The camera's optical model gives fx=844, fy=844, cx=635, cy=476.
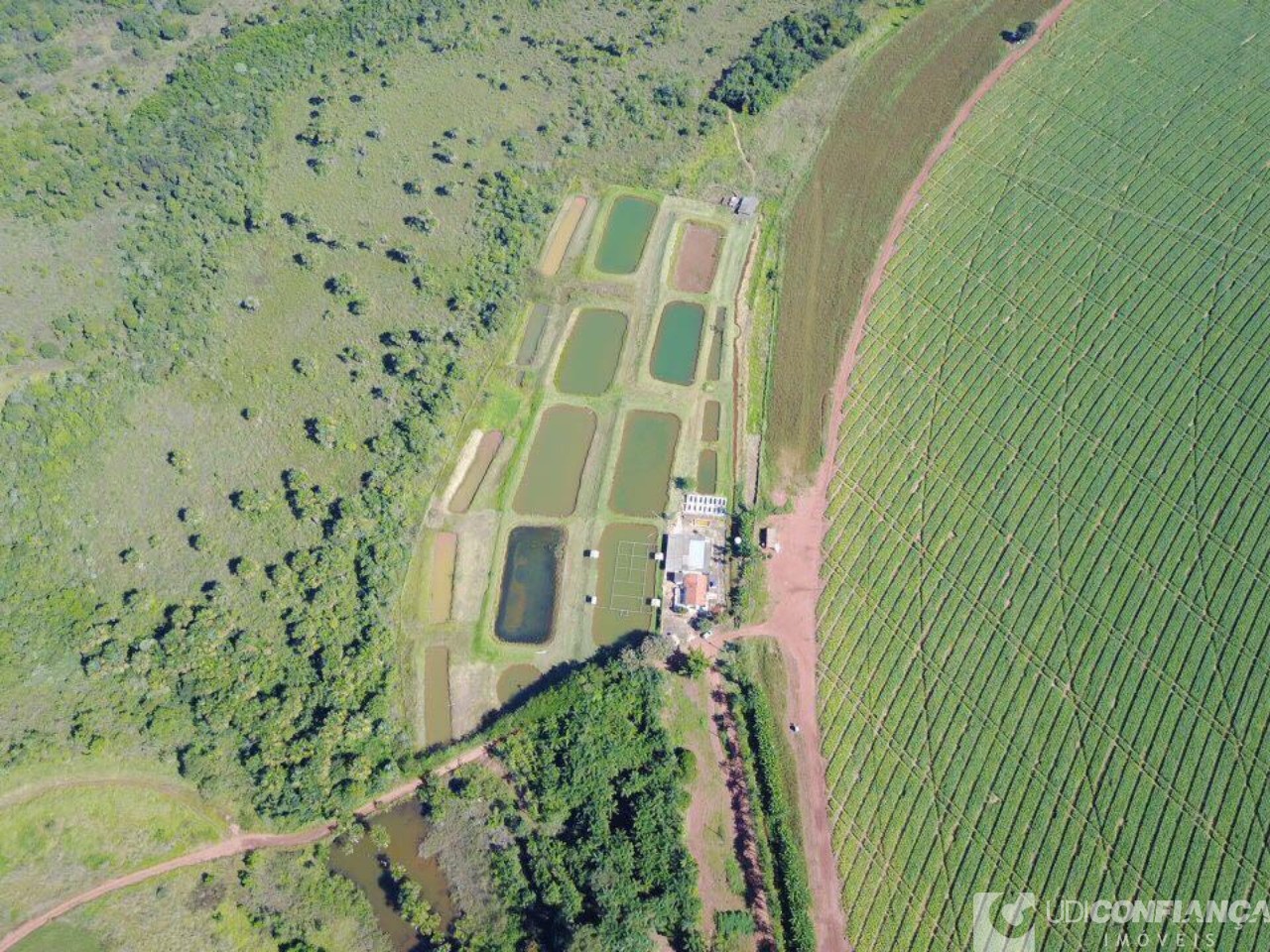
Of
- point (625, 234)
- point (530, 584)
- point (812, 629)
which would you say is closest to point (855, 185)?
point (625, 234)

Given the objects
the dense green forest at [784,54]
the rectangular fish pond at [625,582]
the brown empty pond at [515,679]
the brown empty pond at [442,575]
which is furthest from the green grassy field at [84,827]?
the dense green forest at [784,54]

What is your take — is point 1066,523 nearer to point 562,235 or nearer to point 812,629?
point 812,629

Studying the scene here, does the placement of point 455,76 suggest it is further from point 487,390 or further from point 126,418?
point 126,418

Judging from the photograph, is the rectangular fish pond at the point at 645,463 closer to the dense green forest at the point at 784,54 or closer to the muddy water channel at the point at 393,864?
the muddy water channel at the point at 393,864

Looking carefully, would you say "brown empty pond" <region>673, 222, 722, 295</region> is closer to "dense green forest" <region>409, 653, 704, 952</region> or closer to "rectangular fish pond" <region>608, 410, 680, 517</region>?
"rectangular fish pond" <region>608, 410, 680, 517</region>

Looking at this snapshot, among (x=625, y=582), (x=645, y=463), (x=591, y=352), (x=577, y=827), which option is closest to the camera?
(x=577, y=827)

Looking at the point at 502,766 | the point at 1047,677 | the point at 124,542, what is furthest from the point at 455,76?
the point at 1047,677
